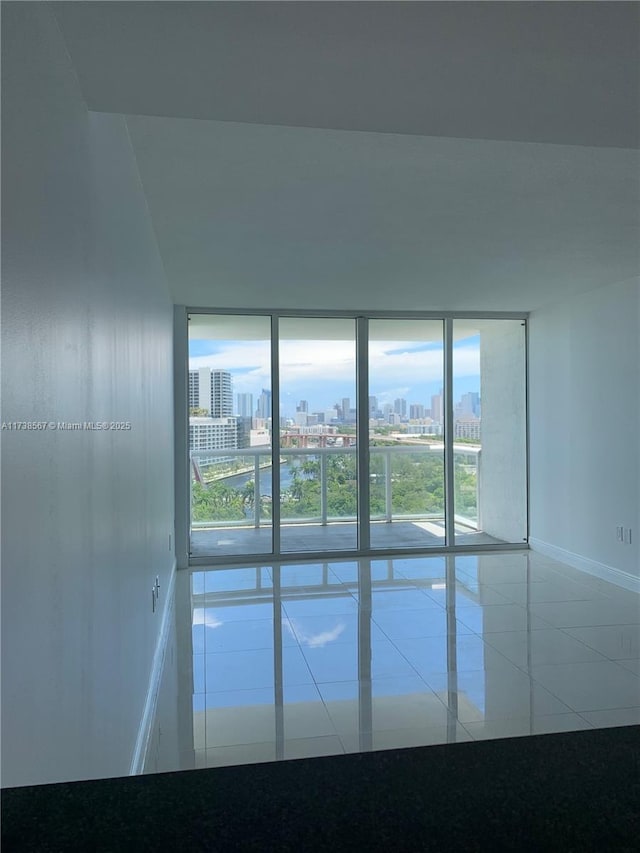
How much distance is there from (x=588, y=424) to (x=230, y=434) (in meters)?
3.34

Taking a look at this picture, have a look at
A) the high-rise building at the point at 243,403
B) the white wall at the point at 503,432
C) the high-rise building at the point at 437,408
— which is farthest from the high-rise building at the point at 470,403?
A: the high-rise building at the point at 243,403

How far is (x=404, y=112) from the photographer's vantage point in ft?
6.02

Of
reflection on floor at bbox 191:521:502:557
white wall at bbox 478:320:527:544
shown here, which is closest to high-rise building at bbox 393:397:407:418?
white wall at bbox 478:320:527:544

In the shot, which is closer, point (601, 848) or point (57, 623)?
point (601, 848)

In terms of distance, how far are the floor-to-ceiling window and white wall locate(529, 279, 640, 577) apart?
347mm

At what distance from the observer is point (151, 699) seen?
296cm

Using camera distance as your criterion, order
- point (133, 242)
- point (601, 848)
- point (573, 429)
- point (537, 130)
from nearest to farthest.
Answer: point (601, 848), point (537, 130), point (133, 242), point (573, 429)

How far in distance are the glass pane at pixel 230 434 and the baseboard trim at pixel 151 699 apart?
162 cm

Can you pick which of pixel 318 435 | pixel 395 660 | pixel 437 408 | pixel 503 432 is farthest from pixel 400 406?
pixel 395 660

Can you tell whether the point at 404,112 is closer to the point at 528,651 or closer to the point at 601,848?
the point at 601,848

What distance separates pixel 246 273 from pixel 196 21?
10.5 ft

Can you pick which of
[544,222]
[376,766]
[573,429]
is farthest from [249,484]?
[376,766]

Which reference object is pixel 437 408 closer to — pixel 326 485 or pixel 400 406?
pixel 400 406

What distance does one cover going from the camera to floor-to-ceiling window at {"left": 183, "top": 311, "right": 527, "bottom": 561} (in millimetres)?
6102
